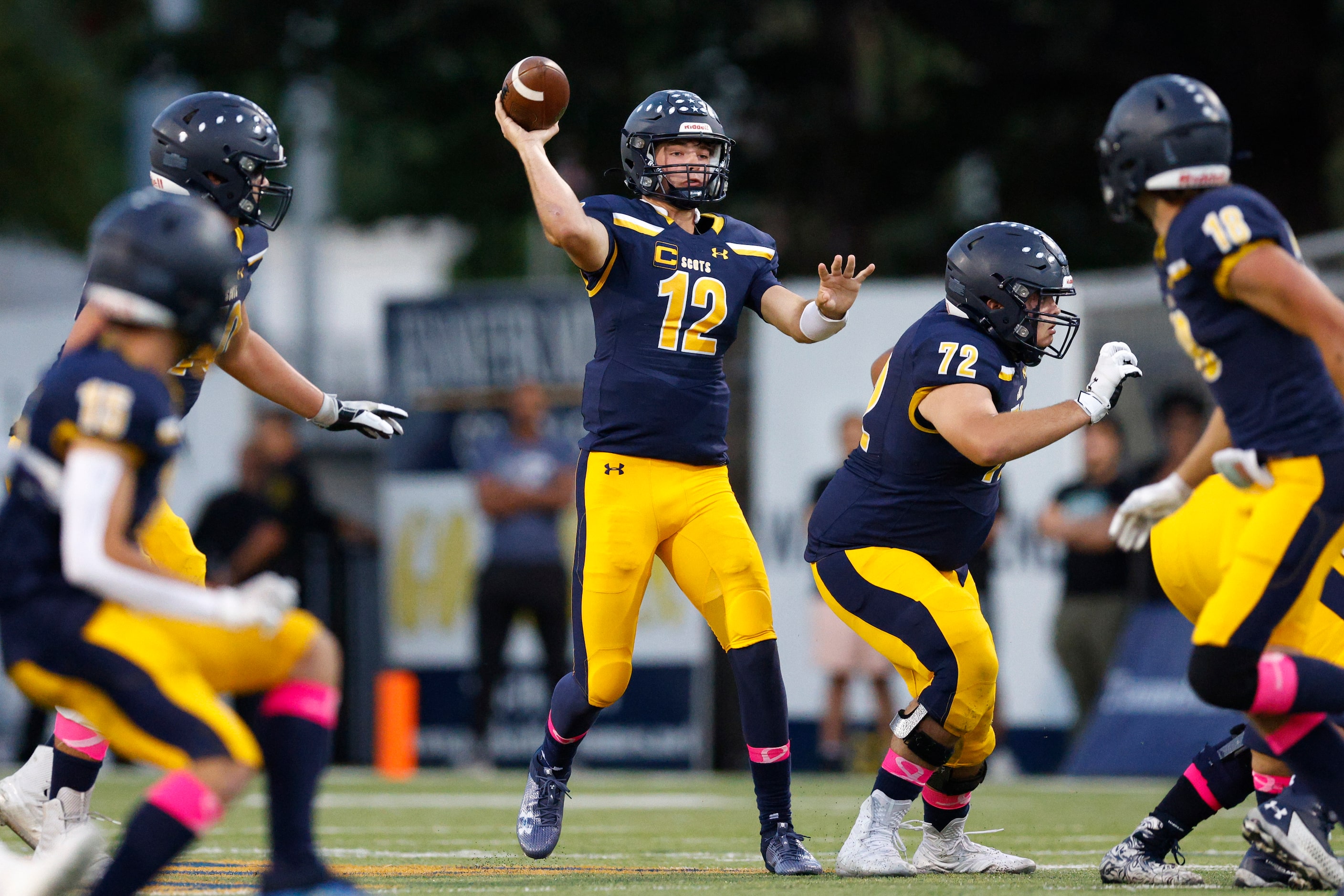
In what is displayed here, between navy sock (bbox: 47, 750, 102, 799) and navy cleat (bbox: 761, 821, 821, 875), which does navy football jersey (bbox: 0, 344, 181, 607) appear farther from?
navy cleat (bbox: 761, 821, 821, 875)

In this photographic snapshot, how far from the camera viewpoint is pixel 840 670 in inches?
415

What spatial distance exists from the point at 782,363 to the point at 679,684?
1996 millimetres

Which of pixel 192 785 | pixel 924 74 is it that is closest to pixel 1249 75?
pixel 924 74

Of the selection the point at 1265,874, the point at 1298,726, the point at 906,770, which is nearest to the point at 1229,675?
the point at 1298,726

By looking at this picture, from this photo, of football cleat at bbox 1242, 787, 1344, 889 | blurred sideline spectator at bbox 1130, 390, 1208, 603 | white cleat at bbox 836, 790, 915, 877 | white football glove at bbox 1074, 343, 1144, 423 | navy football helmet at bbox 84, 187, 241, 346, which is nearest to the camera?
navy football helmet at bbox 84, 187, 241, 346

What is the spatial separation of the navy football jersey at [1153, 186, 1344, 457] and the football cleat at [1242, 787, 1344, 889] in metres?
0.99

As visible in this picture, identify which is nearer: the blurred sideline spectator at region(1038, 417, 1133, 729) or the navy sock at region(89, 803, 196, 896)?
the navy sock at region(89, 803, 196, 896)

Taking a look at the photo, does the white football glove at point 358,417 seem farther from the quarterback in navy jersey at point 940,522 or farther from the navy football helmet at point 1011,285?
the navy football helmet at point 1011,285

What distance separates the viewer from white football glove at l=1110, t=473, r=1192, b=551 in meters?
4.76

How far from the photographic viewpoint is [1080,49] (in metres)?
14.4

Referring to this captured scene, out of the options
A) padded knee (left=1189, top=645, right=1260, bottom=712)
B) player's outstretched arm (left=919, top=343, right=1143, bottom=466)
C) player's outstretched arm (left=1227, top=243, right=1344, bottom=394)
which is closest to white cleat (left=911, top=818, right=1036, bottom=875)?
player's outstretched arm (left=919, top=343, right=1143, bottom=466)

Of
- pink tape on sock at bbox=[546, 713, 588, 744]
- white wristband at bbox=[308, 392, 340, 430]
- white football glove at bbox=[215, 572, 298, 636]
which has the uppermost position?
white wristband at bbox=[308, 392, 340, 430]

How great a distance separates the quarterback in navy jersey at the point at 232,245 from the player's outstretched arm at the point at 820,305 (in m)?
1.40

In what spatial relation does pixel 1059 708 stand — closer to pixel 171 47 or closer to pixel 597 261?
pixel 597 261
